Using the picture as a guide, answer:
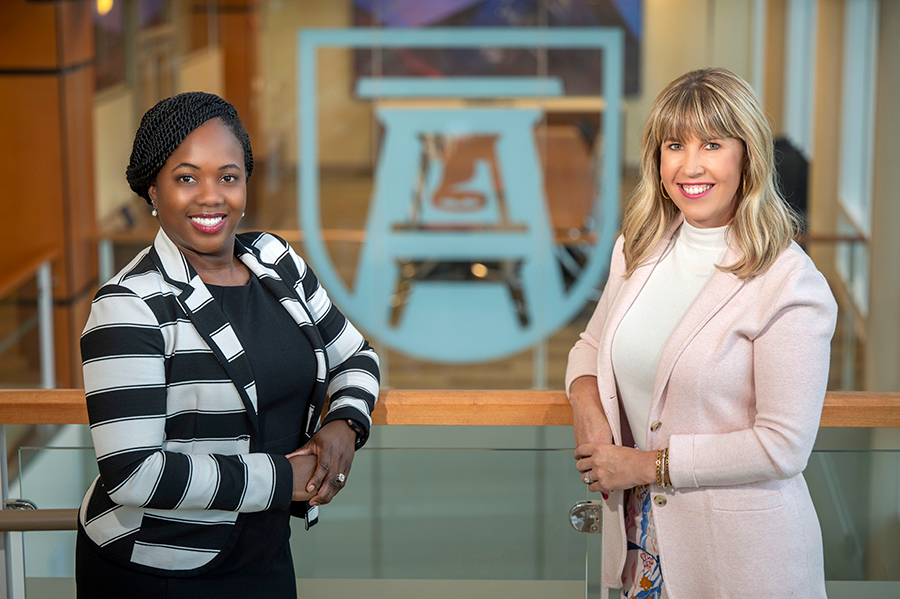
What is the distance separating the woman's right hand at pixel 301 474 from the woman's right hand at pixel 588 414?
0.49 m

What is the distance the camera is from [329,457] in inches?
62.0

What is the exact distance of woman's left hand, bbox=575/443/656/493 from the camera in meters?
1.60

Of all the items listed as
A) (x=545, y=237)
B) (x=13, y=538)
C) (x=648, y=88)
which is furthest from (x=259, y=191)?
(x=13, y=538)

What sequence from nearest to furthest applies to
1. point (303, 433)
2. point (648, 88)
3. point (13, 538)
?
1. point (303, 433)
2. point (13, 538)
3. point (648, 88)

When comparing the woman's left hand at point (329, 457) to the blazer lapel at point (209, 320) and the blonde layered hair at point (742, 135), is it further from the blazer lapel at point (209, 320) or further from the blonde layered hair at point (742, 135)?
the blonde layered hair at point (742, 135)

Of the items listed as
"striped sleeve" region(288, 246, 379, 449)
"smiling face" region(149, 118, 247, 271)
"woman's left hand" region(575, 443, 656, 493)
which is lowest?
"woman's left hand" region(575, 443, 656, 493)

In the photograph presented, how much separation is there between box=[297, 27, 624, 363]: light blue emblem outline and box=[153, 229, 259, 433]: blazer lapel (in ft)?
14.9

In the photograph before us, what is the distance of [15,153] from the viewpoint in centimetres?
614

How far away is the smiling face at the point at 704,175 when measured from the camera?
1.56 meters

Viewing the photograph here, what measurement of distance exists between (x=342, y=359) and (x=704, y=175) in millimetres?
723

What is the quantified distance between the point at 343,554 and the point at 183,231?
807mm

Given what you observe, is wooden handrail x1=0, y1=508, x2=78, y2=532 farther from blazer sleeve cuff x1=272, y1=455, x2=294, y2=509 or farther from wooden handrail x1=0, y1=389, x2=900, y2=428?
blazer sleeve cuff x1=272, y1=455, x2=294, y2=509

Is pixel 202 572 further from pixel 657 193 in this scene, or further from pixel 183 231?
pixel 657 193

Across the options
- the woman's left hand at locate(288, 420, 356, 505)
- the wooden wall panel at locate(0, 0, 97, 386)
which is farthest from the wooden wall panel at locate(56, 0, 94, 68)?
the woman's left hand at locate(288, 420, 356, 505)
